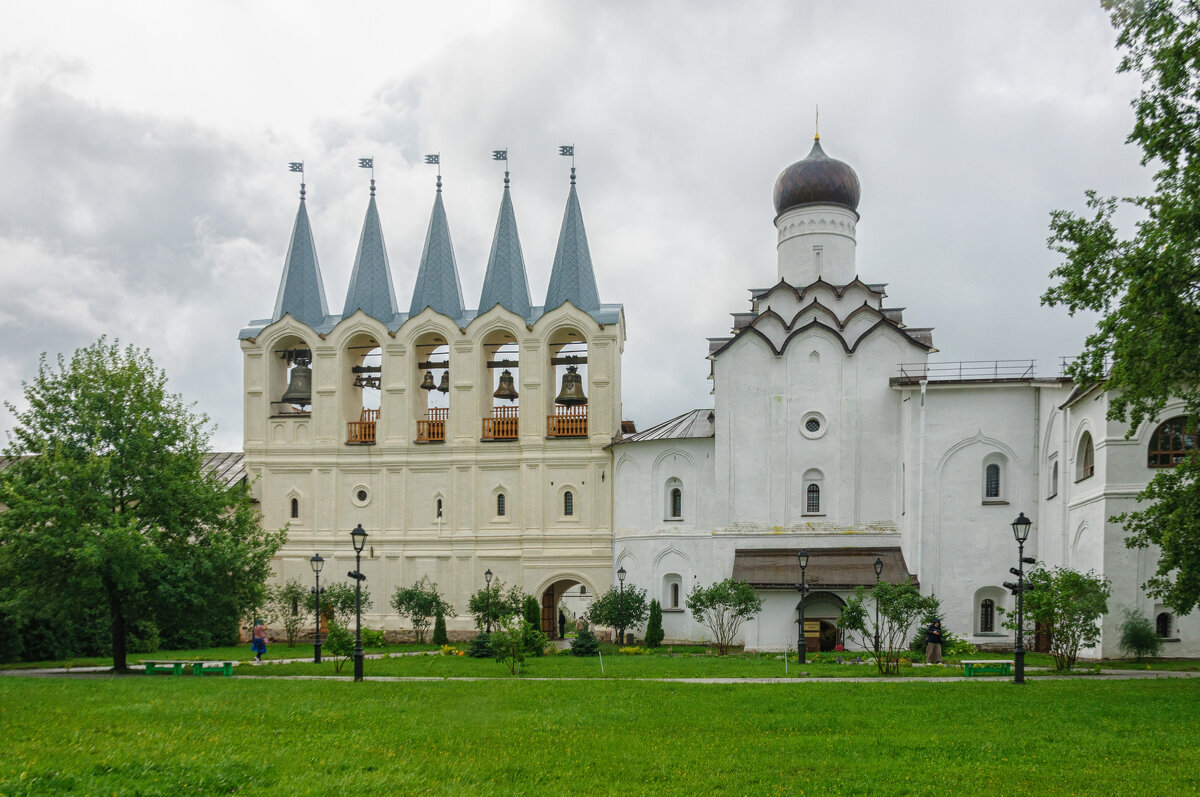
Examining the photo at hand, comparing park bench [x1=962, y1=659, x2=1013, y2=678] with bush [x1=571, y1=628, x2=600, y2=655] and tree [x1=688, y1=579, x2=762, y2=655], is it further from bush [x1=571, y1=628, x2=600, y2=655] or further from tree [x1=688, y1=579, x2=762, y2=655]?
bush [x1=571, y1=628, x2=600, y2=655]

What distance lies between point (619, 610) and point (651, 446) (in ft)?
19.3

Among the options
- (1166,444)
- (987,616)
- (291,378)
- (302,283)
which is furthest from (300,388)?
(1166,444)

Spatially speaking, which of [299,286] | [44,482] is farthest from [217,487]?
[299,286]

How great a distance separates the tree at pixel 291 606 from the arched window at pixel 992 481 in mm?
23507

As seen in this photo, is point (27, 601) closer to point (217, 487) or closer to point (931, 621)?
point (217, 487)

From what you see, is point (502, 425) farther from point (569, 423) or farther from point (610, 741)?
point (610, 741)

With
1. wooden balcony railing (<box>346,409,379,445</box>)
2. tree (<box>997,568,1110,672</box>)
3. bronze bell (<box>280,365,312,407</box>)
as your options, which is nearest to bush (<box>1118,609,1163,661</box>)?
tree (<box>997,568,1110,672</box>)

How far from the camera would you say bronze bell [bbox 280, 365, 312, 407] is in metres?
40.0

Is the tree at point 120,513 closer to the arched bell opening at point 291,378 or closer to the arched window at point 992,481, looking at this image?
the arched bell opening at point 291,378

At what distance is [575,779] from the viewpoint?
10.0m

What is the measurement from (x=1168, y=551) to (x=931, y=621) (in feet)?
31.5

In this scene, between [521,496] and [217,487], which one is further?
[521,496]

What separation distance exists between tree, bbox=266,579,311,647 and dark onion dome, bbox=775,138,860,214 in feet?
73.9

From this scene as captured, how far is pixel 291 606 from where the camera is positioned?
122 feet
